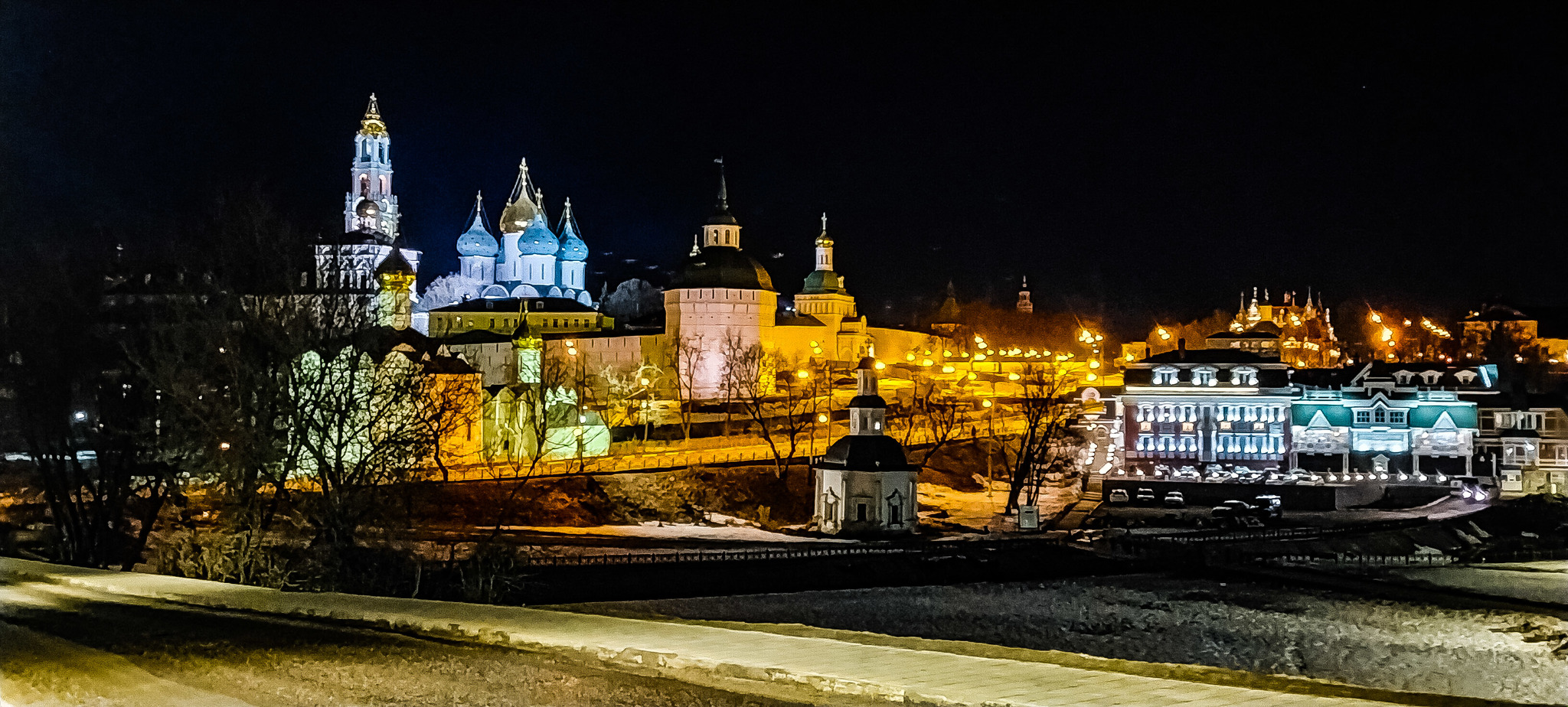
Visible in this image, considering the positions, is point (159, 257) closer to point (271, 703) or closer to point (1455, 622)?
point (271, 703)

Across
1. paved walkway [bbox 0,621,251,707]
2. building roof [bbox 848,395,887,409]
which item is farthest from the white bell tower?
paved walkway [bbox 0,621,251,707]

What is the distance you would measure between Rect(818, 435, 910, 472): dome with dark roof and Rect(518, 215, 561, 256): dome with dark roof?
163ft

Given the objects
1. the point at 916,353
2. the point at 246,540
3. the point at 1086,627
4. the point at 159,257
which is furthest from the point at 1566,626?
the point at 916,353

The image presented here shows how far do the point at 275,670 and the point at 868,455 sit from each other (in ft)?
88.1

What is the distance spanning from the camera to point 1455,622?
981 inches

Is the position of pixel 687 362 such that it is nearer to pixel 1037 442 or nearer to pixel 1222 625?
pixel 1037 442

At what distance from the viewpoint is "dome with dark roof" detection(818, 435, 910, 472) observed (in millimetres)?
37103

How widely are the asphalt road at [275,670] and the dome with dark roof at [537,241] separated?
235 ft

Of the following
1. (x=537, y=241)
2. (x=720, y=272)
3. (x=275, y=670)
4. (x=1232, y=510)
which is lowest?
(x=1232, y=510)

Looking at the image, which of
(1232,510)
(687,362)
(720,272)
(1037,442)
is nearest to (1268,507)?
(1232,510)

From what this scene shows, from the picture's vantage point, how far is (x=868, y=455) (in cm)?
3722

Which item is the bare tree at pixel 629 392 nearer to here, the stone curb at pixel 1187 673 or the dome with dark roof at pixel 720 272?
the dome with dark roof at pixel 720 272

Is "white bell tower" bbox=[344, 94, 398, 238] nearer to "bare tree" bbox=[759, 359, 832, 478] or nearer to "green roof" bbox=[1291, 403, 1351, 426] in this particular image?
"bare tree" bbox=[759, 359, 832, 478]

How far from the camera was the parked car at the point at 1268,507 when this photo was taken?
134ft
